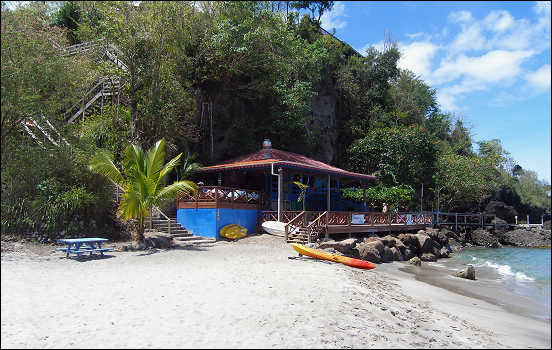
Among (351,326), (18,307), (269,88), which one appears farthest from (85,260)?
(269,88)

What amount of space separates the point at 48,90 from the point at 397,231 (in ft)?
68.1

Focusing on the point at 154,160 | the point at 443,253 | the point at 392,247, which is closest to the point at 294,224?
the point at 392,247

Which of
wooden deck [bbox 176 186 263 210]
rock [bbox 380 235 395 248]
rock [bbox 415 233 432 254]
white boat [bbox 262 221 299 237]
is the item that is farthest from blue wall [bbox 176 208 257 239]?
rock [bbox 415 233 432 254]

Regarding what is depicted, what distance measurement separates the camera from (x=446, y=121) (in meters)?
46.3

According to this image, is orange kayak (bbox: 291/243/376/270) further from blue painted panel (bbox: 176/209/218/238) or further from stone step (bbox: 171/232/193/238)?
stone step (bbox: 171/232/193/238)

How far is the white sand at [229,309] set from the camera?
5488 millimetres

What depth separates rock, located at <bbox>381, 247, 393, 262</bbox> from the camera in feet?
54.9

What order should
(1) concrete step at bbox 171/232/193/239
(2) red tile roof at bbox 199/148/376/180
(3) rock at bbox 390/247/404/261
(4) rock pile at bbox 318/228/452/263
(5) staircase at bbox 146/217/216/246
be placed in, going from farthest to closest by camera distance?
1. (3) rock at bbox 390/247/404/261
2. (2) red tile roof at bbox 199/148/376/180
3. (1) concrete step at bbox 171/232/193/239
4. (5) staircase at bbox 146/217/216/246
5. (4) rock pile at bbox 318/228/452/263

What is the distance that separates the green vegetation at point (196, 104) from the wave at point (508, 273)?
8565 mm

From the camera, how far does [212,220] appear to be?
1650 cm

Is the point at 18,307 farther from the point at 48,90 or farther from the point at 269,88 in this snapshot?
the point at 269,88

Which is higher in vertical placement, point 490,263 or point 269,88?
point 269,88

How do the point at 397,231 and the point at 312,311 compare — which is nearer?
the point at 312,311

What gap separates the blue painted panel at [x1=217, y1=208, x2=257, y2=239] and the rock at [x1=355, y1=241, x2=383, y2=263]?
16.6 feet
